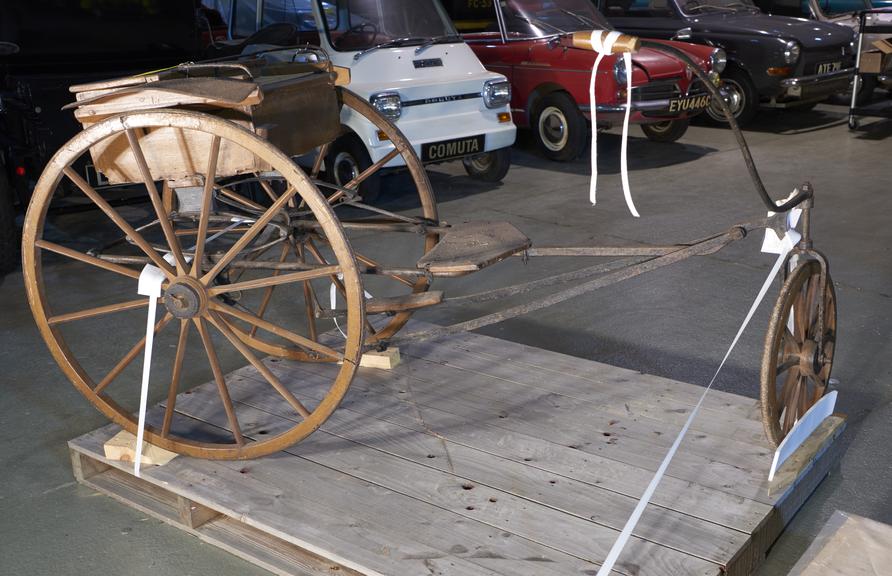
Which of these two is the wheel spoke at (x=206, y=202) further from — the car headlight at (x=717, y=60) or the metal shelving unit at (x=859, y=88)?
the metal shelving unit at (x=859, y=88)

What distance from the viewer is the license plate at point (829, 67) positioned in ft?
28.4

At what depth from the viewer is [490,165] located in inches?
280

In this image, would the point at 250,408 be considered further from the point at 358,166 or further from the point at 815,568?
the point at 358,166

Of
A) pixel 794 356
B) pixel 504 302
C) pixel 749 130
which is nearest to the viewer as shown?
pixel 794 356

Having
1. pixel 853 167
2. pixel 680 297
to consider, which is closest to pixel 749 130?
pixel 853 167

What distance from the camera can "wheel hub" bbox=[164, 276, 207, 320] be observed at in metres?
2.68

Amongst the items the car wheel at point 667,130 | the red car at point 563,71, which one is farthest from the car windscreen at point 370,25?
the car wheel at point 667,130

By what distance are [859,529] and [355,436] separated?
150 cm

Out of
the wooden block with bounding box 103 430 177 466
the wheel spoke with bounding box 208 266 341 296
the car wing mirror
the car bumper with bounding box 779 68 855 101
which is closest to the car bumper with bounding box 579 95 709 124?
the car wing mirror

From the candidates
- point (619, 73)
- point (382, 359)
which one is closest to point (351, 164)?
point (619, 73)

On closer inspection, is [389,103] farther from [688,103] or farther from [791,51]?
[791,51]

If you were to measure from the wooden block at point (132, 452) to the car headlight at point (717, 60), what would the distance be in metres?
6.32

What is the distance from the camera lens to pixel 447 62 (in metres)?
6.63

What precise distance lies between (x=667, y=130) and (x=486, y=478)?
6424 millimetres
